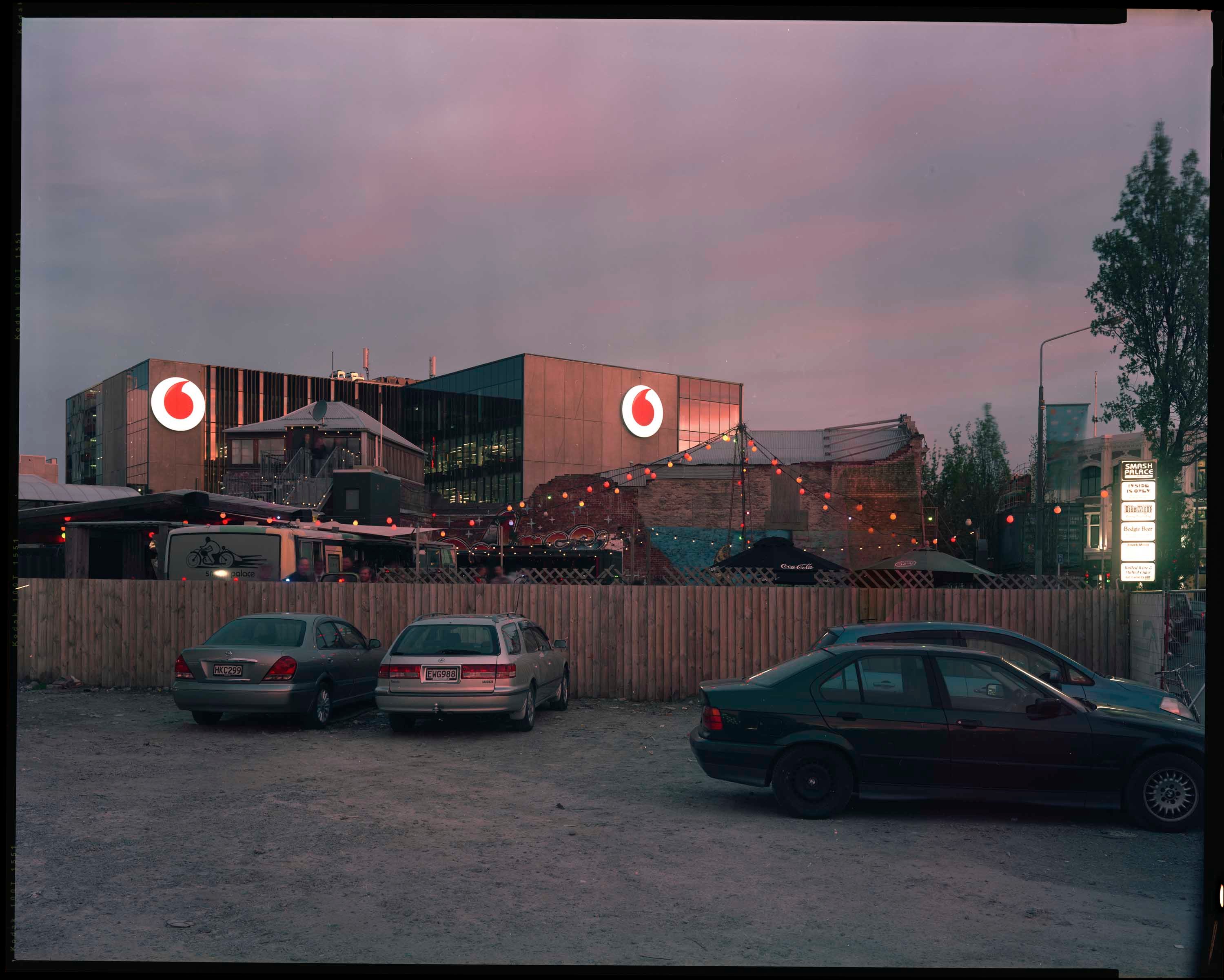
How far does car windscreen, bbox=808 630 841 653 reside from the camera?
9.91 meters

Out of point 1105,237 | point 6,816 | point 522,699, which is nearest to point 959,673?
point 522,699

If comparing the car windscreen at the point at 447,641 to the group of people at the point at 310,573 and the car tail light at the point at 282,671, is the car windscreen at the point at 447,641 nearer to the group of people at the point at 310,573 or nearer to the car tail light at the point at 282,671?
the car tail light at the point at 282,671

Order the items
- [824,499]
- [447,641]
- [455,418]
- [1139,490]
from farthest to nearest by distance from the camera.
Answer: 1. [455,418]
2. [824,499]
3. [1139,490]
4. [447,641]

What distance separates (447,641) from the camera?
39.1 ft

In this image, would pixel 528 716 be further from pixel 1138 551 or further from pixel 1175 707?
pixel 1138 551

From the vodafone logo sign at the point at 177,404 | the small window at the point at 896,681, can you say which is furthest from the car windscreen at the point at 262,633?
the vodafone logo sign at the point at 177,404

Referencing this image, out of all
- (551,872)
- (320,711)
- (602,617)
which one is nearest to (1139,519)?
(602,617)

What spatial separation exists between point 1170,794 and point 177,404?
218 feet

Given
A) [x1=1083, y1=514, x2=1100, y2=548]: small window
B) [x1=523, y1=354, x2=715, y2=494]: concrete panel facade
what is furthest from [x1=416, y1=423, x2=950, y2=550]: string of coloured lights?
[x1=1083, y1=514, x2=1100, y2=548]: small window

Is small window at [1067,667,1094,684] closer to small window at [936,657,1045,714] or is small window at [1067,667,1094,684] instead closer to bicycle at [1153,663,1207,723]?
small window at [936,657,1045,714]

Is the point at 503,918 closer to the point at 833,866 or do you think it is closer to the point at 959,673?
the point at 833,866

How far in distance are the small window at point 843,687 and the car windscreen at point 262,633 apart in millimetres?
7387

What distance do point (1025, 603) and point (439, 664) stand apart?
8.83 m

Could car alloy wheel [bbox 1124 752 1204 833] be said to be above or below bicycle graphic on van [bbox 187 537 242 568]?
below
